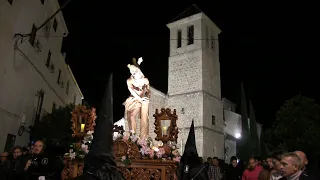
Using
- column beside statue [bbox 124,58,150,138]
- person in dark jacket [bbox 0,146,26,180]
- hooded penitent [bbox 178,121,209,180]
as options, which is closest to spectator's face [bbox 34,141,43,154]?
person in dark jacket [bbox 0,146,26,180]

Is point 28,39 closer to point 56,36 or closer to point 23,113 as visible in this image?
point 23,113

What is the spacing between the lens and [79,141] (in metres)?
7.29

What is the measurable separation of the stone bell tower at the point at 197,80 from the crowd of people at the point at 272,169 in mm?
19372

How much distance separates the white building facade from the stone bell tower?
13866mm

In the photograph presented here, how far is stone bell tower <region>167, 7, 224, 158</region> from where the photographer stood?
30.0 metres

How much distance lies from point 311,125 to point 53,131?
20236mm

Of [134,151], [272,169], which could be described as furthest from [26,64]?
[272,169]

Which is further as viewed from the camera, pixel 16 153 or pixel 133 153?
pixel 133 153

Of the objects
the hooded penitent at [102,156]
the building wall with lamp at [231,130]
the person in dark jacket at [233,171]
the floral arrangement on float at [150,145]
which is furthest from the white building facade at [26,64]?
the building wall with lamp at [231,130]

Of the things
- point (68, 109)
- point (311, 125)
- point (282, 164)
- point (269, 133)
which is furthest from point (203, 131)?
point (282, 164)

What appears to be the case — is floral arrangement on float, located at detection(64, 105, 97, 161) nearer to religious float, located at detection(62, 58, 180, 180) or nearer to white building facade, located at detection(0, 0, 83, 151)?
religious float, located at detection(62, 58, 180, 180)

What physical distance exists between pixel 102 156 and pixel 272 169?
393 cm

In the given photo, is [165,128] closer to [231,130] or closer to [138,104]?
[138,104]

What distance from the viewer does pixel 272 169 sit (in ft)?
19.5
